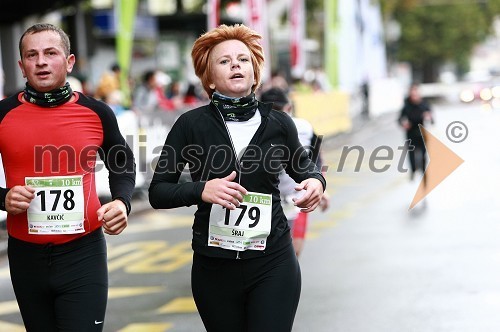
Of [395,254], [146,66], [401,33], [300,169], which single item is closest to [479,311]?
[395,254]

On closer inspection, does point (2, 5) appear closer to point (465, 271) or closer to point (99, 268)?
point (465, 271)

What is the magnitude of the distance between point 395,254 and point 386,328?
2.98 metres

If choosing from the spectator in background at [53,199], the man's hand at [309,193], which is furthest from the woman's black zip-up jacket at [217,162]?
the spectator in background at [53,199]

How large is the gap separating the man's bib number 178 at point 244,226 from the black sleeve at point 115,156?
0.50 meters

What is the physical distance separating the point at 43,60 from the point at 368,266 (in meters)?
5.43

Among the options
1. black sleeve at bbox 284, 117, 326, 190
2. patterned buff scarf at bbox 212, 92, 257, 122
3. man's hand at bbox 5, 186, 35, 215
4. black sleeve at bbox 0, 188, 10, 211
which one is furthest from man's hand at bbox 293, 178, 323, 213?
black sleeve at bbox 0, 188, 10, 211

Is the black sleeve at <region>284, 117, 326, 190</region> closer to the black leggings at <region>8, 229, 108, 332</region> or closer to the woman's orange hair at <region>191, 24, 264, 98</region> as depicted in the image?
the woman's orange hair at <region>191, 24, 264, 98</region>

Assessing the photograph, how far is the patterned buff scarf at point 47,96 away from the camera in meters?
4.07

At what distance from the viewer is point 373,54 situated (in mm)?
41781

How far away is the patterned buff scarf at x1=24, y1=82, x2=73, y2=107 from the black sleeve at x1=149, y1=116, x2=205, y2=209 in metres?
0.52

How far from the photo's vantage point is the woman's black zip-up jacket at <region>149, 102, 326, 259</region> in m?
3.88

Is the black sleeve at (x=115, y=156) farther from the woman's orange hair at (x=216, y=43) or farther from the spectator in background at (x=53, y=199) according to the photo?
the woman's orange hair at (x=216, y=43)

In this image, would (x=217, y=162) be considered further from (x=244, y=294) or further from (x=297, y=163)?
(x=244, y=294)

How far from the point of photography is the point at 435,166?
18.1 metres
